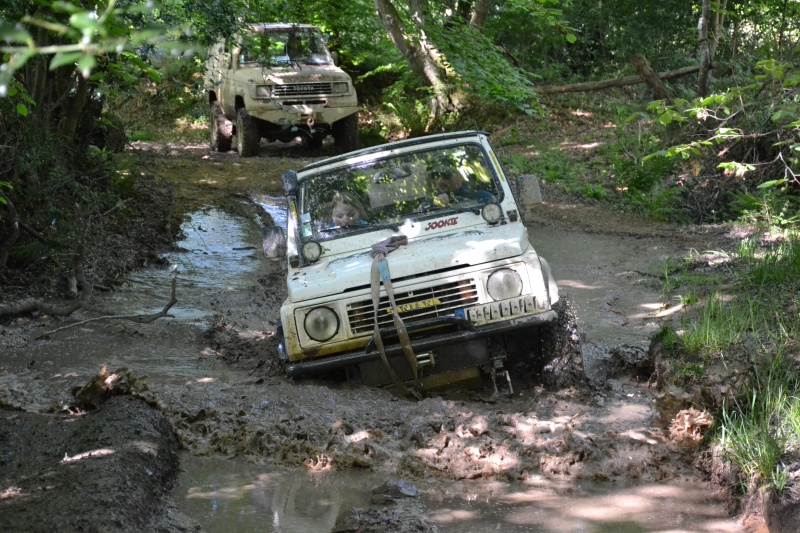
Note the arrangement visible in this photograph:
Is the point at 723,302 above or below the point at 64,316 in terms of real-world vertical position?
above

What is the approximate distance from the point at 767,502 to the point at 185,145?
50.2ft

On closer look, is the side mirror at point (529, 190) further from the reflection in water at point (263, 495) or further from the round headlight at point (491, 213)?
the reflection in water at point (263, 495)

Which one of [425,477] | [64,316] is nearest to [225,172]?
Result: [64,316]

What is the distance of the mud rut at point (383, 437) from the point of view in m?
4.33

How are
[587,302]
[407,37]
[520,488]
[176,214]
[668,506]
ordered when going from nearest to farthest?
[668,506]
[520,488]
[587,302]
[176,214]
[407,37]

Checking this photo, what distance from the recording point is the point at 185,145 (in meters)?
17.7

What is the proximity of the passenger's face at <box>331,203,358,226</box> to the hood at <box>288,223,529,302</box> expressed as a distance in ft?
1.50

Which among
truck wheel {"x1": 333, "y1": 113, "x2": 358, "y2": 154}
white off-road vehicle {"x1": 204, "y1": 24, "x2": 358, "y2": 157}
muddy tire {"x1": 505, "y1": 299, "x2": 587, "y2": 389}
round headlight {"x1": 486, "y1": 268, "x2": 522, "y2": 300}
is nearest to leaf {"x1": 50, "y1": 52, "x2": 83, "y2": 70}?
round headlight {"x1": 486, "y1": 268, "x2": 522, "y2": 300}

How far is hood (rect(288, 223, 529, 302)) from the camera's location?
5.63 meters

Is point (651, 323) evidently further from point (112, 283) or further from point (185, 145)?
point (185, 145)

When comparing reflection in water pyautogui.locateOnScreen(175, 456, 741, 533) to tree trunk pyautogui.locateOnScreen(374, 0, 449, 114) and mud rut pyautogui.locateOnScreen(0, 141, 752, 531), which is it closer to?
mud rut pyautogui.locateOnScreen(0, 141, 752, 531)

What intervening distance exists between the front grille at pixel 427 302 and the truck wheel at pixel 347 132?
10.1m

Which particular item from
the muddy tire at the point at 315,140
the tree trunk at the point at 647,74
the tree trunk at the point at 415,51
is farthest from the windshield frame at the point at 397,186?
the muddy tire at the point at 315,140

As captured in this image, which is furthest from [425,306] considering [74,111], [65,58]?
[74,111]
